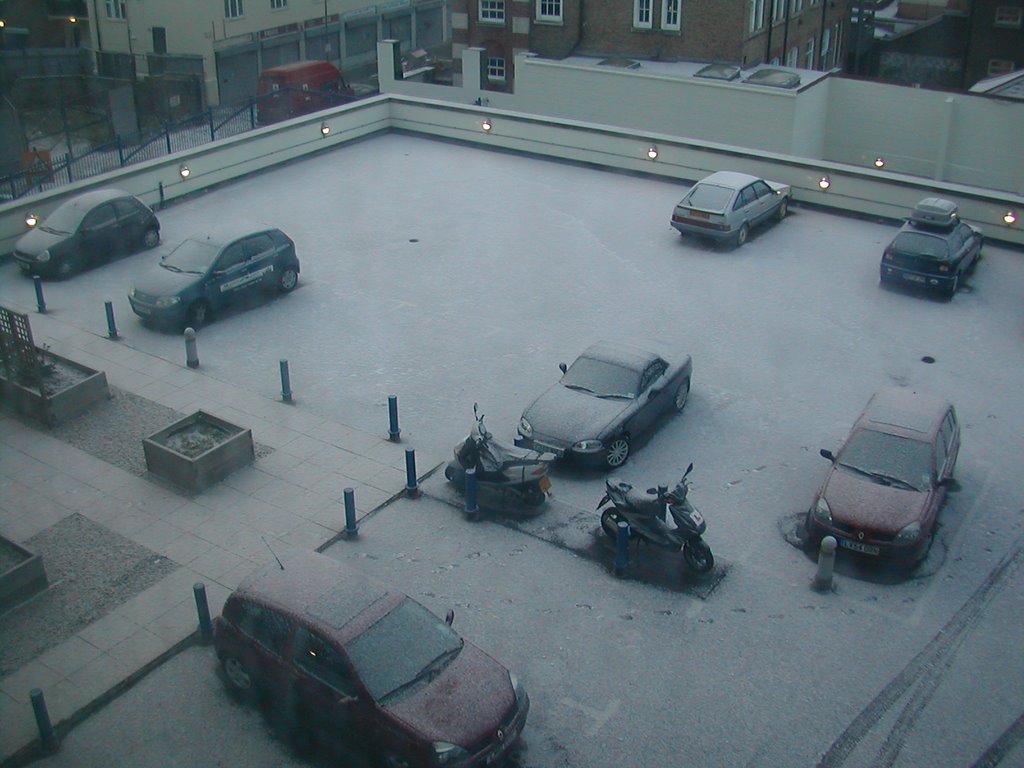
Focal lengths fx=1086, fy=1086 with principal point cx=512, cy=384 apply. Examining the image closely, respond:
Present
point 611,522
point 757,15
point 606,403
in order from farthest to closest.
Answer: point 757,15 → point 606,403 → point 611,522

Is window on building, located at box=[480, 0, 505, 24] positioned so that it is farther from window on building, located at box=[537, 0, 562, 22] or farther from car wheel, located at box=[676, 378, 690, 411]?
car wheel, located at box=[676, 378, 690, 411]

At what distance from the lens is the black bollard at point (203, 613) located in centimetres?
1148

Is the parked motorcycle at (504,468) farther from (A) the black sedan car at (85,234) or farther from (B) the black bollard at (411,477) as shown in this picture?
(A) the black sedan car at (85,234)

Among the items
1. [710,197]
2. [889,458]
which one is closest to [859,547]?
[889,458]

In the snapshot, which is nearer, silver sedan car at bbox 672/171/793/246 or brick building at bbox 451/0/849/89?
silver sedan car at bbox 672/171/793/246

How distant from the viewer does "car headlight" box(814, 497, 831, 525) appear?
13008 millimetres

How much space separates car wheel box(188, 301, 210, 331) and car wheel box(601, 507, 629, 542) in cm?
886

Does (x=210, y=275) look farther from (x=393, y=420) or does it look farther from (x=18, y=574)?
(x=18, y=574)

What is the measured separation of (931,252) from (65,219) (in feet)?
53.9

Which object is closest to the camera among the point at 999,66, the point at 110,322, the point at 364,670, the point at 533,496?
the point at 364,670

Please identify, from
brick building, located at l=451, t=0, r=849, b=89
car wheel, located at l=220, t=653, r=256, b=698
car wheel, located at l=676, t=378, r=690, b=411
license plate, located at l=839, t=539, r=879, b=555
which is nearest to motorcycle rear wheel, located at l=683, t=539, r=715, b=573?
license plate, located at l=839, t=539, r=879, b=555

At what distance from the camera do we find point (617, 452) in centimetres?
1491

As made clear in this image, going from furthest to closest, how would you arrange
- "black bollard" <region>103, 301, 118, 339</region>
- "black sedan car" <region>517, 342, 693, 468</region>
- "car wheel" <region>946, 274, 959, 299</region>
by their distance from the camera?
"car wheel" <region>946, 274, 959, 299</region>, "black bollard" <region>103, 301, 118, 339</region>, "black sedan car" <region>517, 342, 693, 468</region>

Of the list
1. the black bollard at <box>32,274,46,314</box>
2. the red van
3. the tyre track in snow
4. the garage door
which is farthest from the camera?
the garage door
